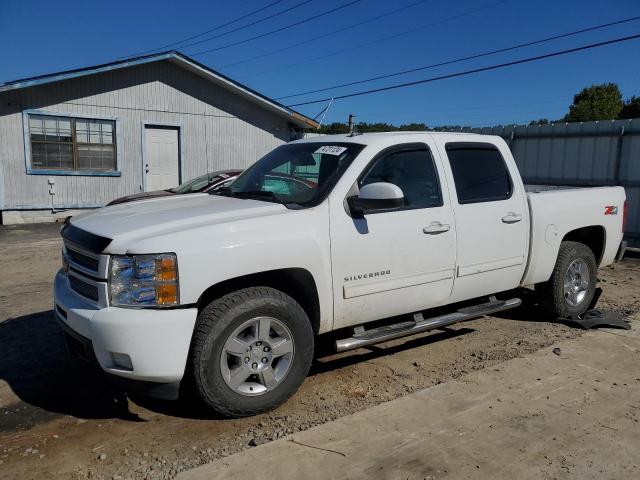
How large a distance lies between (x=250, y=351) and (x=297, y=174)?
1586mm

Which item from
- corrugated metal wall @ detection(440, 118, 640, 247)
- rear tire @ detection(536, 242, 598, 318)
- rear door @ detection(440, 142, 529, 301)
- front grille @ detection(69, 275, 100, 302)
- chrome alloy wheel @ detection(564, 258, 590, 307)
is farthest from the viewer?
corrugated metal wall @ detection(440, 118, 640, 247)

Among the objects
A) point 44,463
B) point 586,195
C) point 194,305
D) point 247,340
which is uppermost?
point 586,195

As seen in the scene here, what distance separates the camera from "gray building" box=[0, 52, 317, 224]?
14812 mm

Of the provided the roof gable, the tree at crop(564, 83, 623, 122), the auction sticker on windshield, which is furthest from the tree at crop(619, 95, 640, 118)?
the auction sticker on windshield

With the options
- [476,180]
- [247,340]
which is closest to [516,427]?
[247,340]

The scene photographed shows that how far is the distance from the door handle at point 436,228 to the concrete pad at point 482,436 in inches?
46.8

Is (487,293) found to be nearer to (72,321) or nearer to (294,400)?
(294,400)

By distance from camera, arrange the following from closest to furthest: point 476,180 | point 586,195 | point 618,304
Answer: point 476,180 → point 586,195 → point 618,304

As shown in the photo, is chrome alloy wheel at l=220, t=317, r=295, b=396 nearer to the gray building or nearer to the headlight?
the headlight

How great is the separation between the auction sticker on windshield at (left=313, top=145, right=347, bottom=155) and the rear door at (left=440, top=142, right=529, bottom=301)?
0.95 m

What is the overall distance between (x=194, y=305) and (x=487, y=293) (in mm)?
2818

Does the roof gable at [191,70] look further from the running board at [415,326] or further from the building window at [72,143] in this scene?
Result: the running board at [415,326]

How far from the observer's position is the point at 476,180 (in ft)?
16.0

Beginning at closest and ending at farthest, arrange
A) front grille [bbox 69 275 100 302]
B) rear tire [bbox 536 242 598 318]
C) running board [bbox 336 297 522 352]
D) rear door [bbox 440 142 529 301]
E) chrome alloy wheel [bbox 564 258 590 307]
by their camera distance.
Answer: front grille [bbox 69 275 100 302] < running board [bbox 336 297 522 352] < rear door [bbox 440 142 529 301] < rear tire [bbox 536 242 598 318] < chrome alloy wheel [bbox 564 258 590 307]
